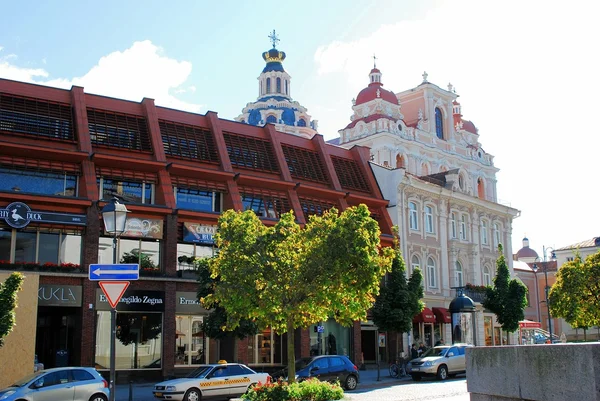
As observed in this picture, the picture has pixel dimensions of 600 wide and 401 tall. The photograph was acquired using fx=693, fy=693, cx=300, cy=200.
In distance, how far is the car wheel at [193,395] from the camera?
22.4 meters

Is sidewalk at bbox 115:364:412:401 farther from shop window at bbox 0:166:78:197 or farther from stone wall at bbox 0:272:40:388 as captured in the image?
shop window at bbox 0:166:78:197

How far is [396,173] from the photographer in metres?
43.8

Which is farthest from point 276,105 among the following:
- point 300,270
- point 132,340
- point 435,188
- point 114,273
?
point 114,273

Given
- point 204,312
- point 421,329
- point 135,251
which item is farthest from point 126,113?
point 421,329

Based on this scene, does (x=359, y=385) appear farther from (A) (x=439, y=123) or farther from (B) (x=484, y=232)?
(A) (x=439, y=123)

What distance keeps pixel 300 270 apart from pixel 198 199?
49.9 ft

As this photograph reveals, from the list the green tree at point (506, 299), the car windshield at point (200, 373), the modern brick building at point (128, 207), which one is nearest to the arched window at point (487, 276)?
the green tree at point (506, 299)

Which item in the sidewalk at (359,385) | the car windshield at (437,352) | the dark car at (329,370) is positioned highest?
the car windshield at (437,352)

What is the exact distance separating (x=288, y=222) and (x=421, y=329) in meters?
25.9

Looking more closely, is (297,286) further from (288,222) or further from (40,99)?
(40,99)

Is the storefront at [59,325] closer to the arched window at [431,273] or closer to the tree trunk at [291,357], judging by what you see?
the tree trunk at [291,357]

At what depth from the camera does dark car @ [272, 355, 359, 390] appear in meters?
26.7

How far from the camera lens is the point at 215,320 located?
29062 mm

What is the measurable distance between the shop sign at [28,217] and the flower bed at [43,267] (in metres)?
1.60
